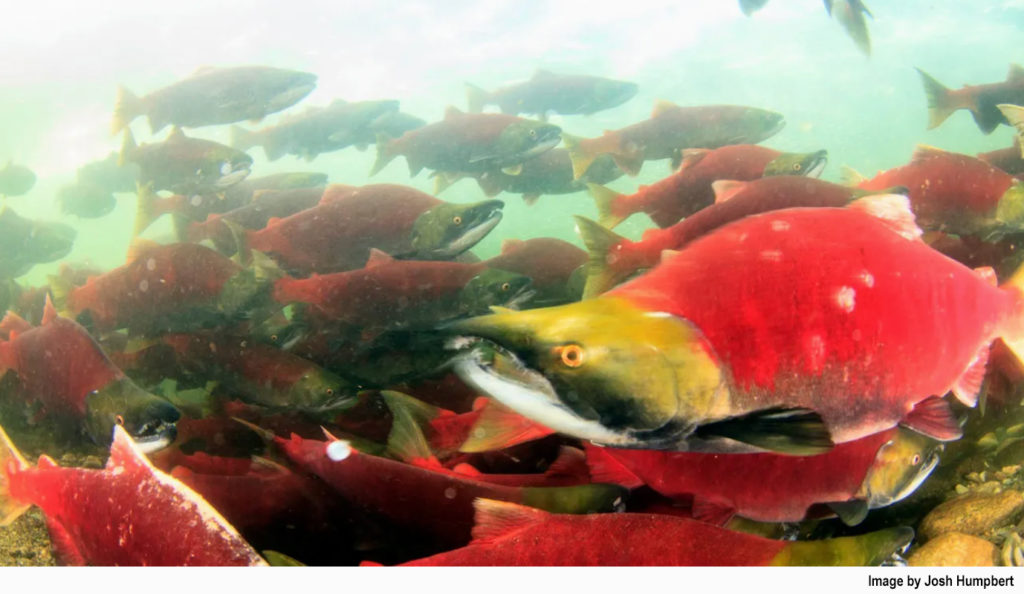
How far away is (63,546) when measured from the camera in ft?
5.87

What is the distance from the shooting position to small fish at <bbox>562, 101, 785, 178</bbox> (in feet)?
23.9

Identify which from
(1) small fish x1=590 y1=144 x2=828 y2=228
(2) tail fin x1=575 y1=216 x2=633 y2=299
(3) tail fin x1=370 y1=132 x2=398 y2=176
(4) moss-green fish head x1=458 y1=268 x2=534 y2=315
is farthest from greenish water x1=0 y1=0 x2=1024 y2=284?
(2) tail fin x1=575 y1=216 x2=633 y2=299

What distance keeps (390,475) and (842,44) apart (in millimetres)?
55822

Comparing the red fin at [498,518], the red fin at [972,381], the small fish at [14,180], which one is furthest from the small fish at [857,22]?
the small fish at [14,180]

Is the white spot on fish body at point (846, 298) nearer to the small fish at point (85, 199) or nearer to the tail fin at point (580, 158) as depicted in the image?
the tail fin at point (580, 158)

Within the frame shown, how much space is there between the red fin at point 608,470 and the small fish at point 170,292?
3.00m

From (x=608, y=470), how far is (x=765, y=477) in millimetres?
488

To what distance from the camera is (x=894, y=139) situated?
9206 cm

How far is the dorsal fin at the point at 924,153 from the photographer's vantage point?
141 inches

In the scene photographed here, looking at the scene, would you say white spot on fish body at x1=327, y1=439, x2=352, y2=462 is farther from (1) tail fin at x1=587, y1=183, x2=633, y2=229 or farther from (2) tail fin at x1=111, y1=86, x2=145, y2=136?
(2) tail fin at x1=111, y1=86, x2=145, y2=136

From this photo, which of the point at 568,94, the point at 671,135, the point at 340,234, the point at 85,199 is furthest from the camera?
the point at 85,199

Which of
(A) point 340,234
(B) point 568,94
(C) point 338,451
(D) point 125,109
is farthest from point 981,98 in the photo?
(D) point 125,109

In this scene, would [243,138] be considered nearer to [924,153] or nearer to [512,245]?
[512,245]

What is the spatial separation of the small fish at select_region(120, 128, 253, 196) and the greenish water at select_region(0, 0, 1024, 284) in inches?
604
